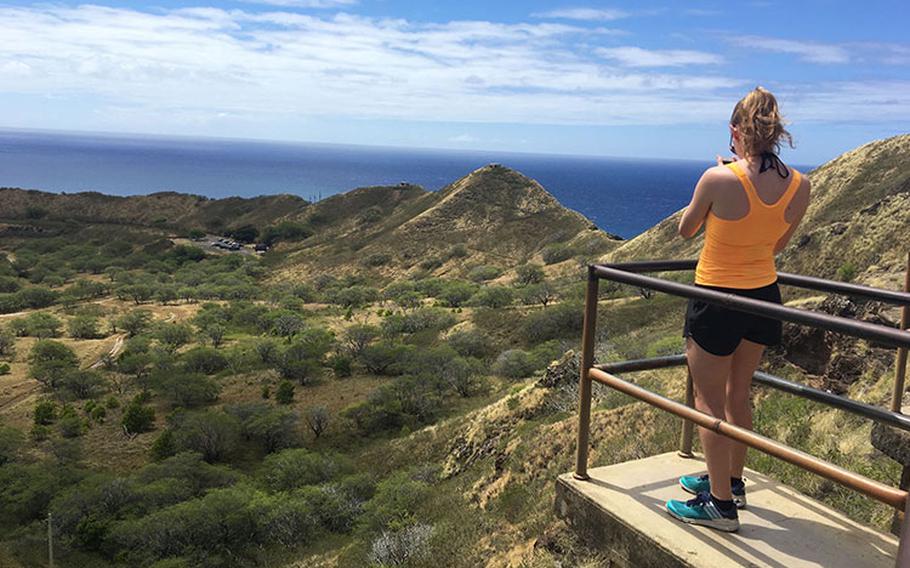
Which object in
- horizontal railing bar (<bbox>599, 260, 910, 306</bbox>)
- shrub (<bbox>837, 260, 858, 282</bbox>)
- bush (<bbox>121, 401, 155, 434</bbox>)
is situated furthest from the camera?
bush (<bbox>121, 401, 155, 434</bbox>)

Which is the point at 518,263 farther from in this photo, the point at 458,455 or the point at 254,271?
the point at 458,455

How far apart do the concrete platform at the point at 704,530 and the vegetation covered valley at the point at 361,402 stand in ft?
1.06

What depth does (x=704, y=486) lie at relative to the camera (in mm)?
3426

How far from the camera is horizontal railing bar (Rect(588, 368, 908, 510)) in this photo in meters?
2.18

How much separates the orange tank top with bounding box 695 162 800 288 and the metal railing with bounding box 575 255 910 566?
7.9 inches

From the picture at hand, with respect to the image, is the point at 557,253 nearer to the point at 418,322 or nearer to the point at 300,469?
the point at 418,322

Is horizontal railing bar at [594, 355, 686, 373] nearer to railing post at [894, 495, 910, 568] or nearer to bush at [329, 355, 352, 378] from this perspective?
railing post at [894, 495, 910, 568]

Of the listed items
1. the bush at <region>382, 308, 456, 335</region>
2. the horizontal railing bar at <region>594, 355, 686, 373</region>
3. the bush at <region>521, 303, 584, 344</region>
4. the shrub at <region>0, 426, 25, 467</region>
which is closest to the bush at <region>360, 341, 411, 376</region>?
the bush at <region>382, 308, 456, 335</region>

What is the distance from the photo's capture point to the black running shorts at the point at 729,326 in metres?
2.94

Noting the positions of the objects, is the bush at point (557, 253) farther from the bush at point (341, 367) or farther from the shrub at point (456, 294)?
the bush at point (341, 367)

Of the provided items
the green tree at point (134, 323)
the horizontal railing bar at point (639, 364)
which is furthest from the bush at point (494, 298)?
the horizontal railing bar at point (639, 364)

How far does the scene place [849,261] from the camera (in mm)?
24344

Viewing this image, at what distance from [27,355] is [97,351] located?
3392 mm

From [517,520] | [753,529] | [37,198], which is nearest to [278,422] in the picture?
[517,520]
